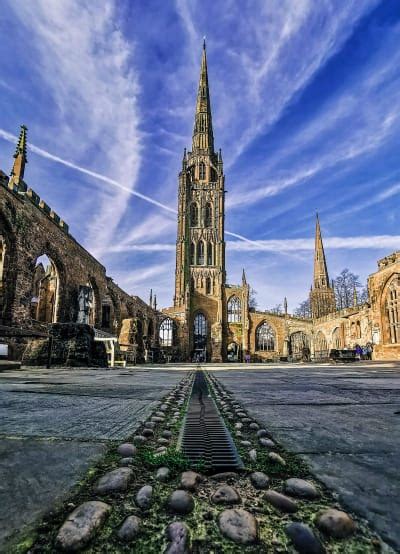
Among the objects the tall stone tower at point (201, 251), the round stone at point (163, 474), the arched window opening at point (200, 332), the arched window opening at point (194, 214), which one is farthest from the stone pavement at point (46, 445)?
the arched window opening at point (194, 214)

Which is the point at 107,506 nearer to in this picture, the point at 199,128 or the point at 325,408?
the point at 325,408


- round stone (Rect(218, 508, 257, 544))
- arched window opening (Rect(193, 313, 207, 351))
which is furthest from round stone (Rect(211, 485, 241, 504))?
arched window opening (Rect(193, 313, 207, 351))

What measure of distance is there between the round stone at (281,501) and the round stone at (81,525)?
31 cm

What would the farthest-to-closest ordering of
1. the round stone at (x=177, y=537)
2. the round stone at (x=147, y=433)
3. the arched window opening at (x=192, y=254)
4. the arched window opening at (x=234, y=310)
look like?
the arched window opening at (x=192, y=254) → the arched window opening at (x=234, y=310) → the round stone at (x=147, y=433) → the round stone at (x=177, y=537)

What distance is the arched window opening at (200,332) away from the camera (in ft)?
139

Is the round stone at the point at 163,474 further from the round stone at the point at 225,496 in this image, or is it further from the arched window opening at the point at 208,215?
the arched window opening at the point at 208,215

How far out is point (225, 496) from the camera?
2.10 ft

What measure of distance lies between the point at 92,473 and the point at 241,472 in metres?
0.36

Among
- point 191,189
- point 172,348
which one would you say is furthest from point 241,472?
point 191,189

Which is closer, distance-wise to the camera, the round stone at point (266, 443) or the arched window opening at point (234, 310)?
the round stone at point (266, 443)

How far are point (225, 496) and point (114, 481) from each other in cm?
24

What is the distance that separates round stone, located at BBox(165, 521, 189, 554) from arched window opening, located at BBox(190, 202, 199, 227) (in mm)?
50950

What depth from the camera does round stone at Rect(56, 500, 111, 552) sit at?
0.47 metres

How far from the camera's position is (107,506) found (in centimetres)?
58
